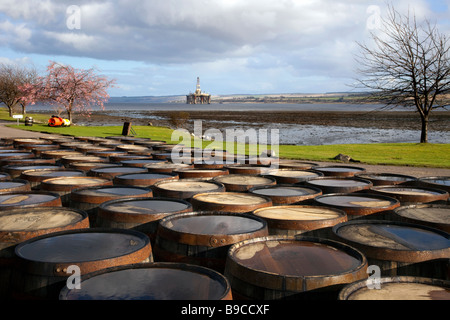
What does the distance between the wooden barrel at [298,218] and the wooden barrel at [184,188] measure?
129 centimetres

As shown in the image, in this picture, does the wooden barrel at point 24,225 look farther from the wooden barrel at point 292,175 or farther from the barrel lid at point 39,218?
the wooden barrel at point 292,175

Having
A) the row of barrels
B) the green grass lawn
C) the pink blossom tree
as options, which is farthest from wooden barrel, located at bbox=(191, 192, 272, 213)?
the pink blossom tree

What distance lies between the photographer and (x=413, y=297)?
310 centimetres

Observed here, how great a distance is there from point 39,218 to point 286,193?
3.68 meters

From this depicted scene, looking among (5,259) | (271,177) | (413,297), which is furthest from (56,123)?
(413,297)

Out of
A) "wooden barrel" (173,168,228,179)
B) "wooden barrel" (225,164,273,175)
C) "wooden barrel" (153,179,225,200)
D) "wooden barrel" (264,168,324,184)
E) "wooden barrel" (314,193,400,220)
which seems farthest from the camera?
"wooden barrel" (225,164,273,175)

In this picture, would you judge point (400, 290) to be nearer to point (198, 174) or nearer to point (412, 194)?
point (412, 194)

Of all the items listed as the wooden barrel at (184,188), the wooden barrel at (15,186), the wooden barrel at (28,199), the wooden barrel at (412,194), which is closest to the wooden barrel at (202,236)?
the wooden barrel at (184,188)

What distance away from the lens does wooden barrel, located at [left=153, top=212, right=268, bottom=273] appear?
4.25m

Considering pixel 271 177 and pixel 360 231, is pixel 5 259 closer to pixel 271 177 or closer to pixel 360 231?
pixel 360 231

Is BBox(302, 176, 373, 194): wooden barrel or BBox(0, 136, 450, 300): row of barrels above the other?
BBox(302, 176, 373, 194): wooden barrel

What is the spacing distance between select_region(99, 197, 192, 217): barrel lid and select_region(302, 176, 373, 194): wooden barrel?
2503mm

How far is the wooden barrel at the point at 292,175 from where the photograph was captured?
25.7 feet

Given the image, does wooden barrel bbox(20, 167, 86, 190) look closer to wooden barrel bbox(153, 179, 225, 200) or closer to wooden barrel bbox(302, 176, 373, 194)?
wooden barrel bbox(153, 179, 225, 200)
